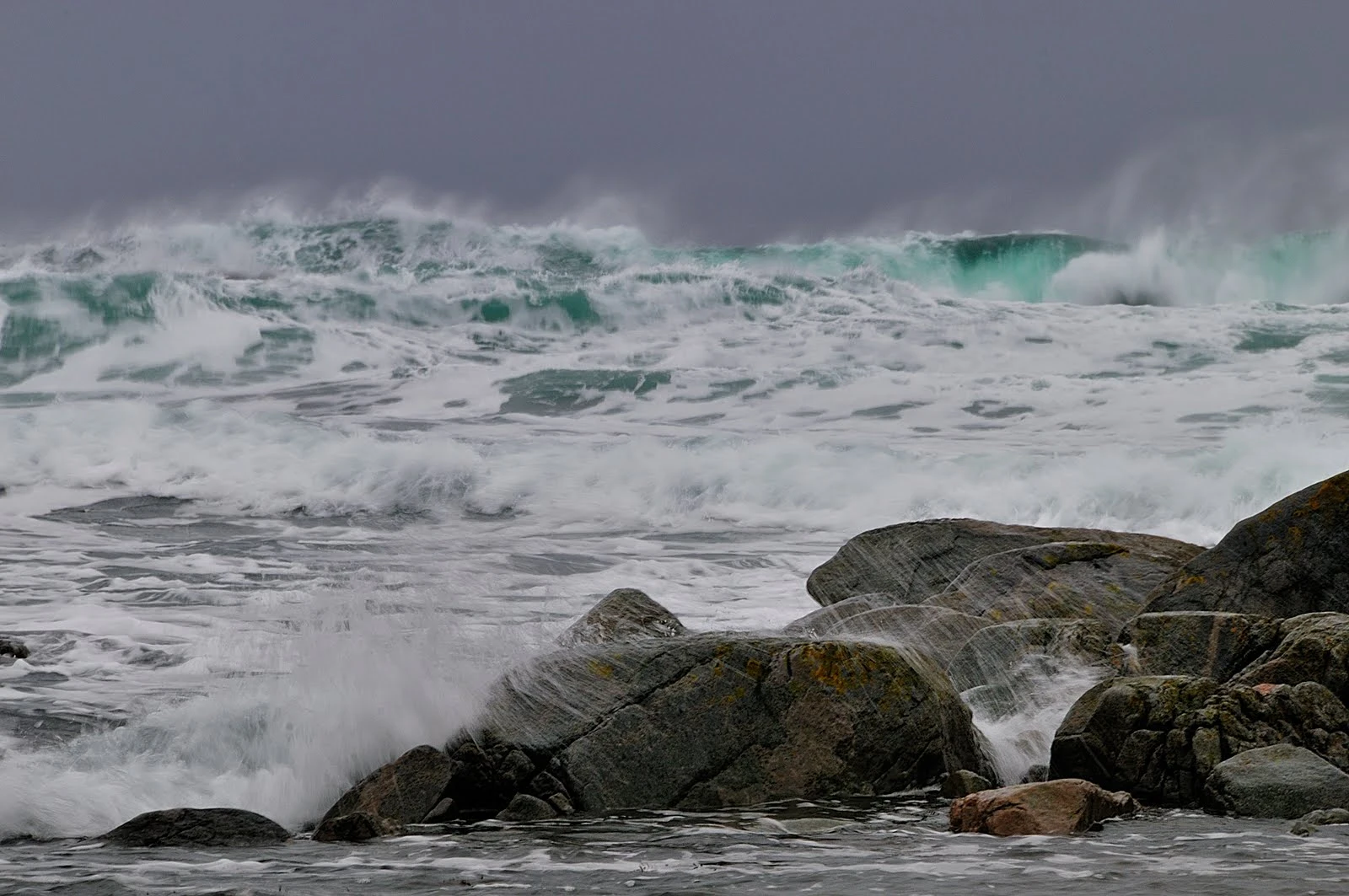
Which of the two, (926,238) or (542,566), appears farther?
(926,238)

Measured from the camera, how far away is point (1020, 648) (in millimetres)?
7754

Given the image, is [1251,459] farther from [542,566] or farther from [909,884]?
[909,884]

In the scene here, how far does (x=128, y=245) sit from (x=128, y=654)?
2506 cm

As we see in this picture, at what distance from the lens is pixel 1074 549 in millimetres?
9469

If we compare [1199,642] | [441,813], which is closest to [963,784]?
[1199,642]

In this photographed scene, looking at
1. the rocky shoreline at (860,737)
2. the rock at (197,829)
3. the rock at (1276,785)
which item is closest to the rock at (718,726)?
the rocky shoreline at (860,737)

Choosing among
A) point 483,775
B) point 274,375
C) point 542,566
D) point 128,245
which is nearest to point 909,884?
point 483,775

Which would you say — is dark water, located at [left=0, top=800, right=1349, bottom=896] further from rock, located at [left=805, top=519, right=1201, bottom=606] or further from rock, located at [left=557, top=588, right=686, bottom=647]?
rock, located at [left=805, top=519, right=1201, bottom=606]

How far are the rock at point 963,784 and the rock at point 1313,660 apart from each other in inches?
53.6

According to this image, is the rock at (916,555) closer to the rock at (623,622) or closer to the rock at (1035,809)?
the rock at (623,622)

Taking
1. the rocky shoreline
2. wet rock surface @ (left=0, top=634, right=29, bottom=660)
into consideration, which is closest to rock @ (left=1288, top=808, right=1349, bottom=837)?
the rocky shoreline

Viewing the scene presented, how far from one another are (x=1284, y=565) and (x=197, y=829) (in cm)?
571

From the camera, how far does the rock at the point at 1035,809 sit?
5.25m

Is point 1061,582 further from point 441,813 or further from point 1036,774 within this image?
point 441,813
